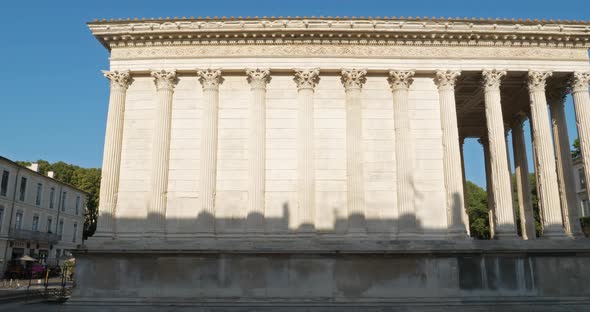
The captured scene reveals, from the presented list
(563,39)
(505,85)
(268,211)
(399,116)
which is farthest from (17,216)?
(563,39)

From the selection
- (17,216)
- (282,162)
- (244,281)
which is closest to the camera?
(244,281)

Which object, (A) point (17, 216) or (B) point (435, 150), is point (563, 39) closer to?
(B) point (435, 150)

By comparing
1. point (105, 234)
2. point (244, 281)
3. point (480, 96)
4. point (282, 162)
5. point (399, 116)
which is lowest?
point (244, 281)

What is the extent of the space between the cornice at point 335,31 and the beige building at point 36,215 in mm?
23399

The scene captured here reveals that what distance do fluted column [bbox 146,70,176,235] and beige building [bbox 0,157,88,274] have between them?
2193 cm

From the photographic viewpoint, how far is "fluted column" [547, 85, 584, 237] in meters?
22.0

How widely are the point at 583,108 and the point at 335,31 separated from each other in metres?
12.4

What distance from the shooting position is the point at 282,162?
21.1m

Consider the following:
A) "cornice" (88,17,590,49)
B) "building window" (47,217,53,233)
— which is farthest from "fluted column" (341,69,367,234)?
"building window" (47,217,53,233)

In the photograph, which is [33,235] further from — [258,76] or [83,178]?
[258,76]

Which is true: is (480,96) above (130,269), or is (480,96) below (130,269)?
above

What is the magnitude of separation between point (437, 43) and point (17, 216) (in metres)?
43.2

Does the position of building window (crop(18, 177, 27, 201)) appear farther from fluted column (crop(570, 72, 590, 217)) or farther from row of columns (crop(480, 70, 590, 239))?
fluted column (crop(570, 72, 590, 217))

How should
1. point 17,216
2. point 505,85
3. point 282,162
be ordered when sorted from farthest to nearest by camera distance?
point 17,216
point 505,85
point 282,162
